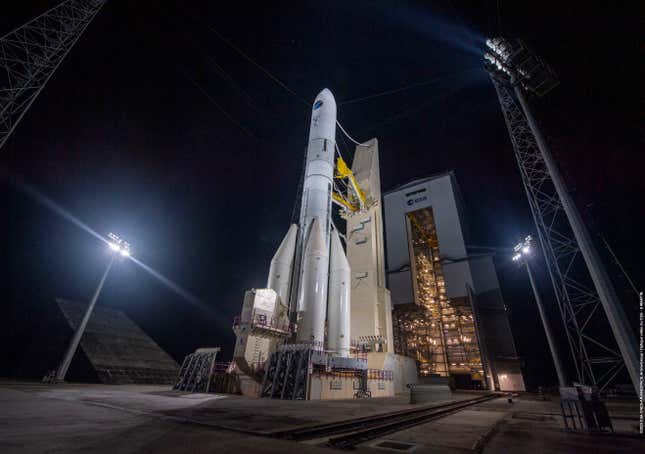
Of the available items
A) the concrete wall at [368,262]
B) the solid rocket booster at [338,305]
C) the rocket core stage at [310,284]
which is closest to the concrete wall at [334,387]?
the rocket core stage at [310,284]

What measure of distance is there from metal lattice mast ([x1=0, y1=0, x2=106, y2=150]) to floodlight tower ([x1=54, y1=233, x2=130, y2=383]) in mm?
8043

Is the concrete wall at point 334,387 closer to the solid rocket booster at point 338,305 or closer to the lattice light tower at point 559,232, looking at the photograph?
the solid rocket booster at point 338,305

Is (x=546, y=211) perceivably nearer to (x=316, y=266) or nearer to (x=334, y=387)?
(x=316, y=266)

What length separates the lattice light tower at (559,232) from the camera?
960 centimetres

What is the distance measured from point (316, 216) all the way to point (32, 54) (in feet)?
60.6

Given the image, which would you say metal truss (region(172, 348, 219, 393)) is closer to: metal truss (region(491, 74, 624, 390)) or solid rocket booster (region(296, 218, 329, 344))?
solid rocket booster (region(296, 218, 329, 344))

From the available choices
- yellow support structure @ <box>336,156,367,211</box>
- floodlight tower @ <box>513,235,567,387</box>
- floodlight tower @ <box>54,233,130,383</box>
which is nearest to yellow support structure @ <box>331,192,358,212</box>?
yellow support structure @ <box>336,156,367,211</box>

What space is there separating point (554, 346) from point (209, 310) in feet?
87.2

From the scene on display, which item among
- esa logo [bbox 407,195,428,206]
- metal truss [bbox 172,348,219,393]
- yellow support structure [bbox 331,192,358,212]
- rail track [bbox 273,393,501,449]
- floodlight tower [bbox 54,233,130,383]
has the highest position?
esa logo [bbox 407,195,428,206]

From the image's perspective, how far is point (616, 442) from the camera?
4688 mm

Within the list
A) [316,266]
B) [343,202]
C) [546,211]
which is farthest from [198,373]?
[546,211]

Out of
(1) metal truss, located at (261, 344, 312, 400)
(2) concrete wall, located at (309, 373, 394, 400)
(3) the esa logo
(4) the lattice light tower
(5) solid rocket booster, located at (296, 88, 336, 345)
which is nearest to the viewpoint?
(4) the lattice light tower

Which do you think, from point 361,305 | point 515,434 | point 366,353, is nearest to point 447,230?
point 361,305

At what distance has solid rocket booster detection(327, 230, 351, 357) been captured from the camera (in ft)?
51.5
